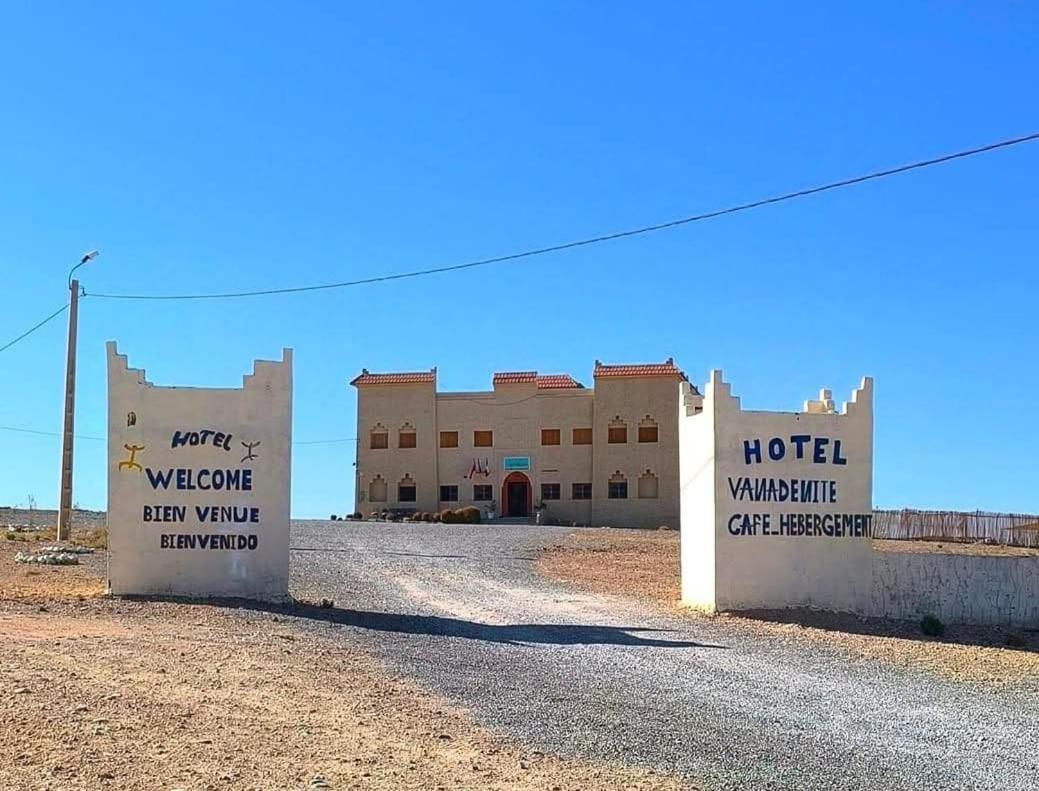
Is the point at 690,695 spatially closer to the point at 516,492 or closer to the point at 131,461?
the point at 131,461

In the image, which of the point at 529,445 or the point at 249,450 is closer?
the point at 249,450

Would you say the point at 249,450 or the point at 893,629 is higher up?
the point at 249,450

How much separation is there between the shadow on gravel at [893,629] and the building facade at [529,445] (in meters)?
41.6

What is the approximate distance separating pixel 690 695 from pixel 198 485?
10.00 meters

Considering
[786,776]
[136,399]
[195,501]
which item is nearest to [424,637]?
[195,501]

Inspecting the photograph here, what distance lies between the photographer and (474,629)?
16.6 metres

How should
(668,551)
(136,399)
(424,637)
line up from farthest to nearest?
(668,551), (136,399), (424,637)

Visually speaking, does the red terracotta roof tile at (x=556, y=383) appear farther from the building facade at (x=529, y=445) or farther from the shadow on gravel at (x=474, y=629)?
the shadow on gravel at (x=474, y=629)

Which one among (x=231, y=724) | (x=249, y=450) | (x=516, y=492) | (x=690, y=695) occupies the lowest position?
(x=690, y=695)

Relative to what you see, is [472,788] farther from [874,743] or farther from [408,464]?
[408,464]

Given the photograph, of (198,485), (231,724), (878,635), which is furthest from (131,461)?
(878,635)

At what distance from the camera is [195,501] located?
61.0 ft

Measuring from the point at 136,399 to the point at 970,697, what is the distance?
12.9 meters

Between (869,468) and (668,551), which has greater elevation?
(869,468)
